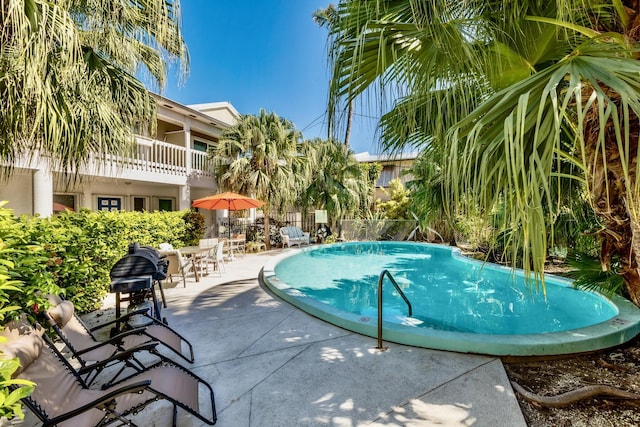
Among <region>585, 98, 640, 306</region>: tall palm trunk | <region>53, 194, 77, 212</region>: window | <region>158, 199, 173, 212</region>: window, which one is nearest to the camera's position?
<region>585, 98, 640, 306</region>: tall palm trunk

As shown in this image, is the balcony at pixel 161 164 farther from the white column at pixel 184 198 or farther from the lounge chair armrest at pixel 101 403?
the lounge chair armrest at pixel 101 403

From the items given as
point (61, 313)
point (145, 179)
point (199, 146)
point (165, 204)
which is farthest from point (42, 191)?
point (199, 146)

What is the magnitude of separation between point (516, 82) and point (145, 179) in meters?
13.1

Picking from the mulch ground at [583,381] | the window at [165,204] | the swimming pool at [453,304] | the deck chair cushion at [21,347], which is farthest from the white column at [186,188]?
the mulch ground at [583,381]

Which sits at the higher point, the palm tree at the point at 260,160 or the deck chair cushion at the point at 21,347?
the palm tree at the point at 260,160

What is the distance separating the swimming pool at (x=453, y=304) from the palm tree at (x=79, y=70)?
4.43 meters

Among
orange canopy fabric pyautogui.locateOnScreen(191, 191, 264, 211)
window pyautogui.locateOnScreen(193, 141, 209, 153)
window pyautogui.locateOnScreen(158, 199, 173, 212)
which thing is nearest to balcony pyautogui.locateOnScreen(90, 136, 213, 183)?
orange canopy fabric pyautogui.locateOnScreen(191, 191, 264, 211)

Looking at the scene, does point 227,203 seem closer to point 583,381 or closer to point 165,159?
point 165,159

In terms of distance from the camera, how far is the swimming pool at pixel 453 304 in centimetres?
419

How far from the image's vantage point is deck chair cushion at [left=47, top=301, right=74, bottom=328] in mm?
3164

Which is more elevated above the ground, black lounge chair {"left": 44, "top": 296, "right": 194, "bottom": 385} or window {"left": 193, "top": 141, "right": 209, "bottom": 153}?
window {"left": 193, "top": 141, "right": 209, "bottom": 153}

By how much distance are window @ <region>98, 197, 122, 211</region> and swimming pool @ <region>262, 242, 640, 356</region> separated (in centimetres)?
834

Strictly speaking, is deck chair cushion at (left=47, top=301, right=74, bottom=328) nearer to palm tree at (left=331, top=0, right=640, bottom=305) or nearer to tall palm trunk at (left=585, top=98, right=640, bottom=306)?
palm tree at (left=331, top=0, right=640, bottom=305)

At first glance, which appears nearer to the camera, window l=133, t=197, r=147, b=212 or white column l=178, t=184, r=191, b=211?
white column l=178, t=184, r=191, b=211
